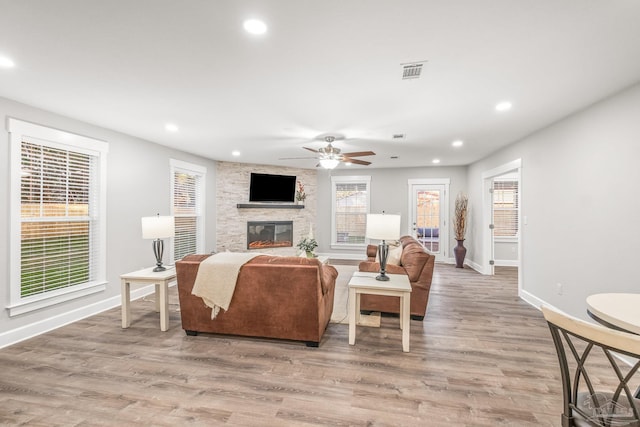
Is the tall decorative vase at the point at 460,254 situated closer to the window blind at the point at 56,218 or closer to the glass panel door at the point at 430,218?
the glass panel door at the point at 430,218

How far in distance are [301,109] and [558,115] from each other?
9.82ft

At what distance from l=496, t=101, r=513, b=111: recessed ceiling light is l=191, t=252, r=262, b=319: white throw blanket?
3095mm

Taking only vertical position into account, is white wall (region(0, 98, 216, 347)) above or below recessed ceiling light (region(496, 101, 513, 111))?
below

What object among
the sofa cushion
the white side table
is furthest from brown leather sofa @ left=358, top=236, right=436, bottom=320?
the white side table

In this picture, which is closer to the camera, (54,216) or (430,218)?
(54,216)

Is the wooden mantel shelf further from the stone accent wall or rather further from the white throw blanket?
the white throw blanket

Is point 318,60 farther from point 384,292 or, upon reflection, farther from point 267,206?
point 267,206

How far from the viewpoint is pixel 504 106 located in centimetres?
318

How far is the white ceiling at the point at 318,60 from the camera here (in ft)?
5.57

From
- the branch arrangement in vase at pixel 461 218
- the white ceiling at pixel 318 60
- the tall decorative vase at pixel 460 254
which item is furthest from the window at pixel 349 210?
the white ceiling at pixel 318 60

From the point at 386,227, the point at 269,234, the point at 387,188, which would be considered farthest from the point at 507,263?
the point at 269,234

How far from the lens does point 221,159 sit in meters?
6.57

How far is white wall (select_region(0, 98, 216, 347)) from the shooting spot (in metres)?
2.96

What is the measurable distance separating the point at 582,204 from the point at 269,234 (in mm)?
6016
